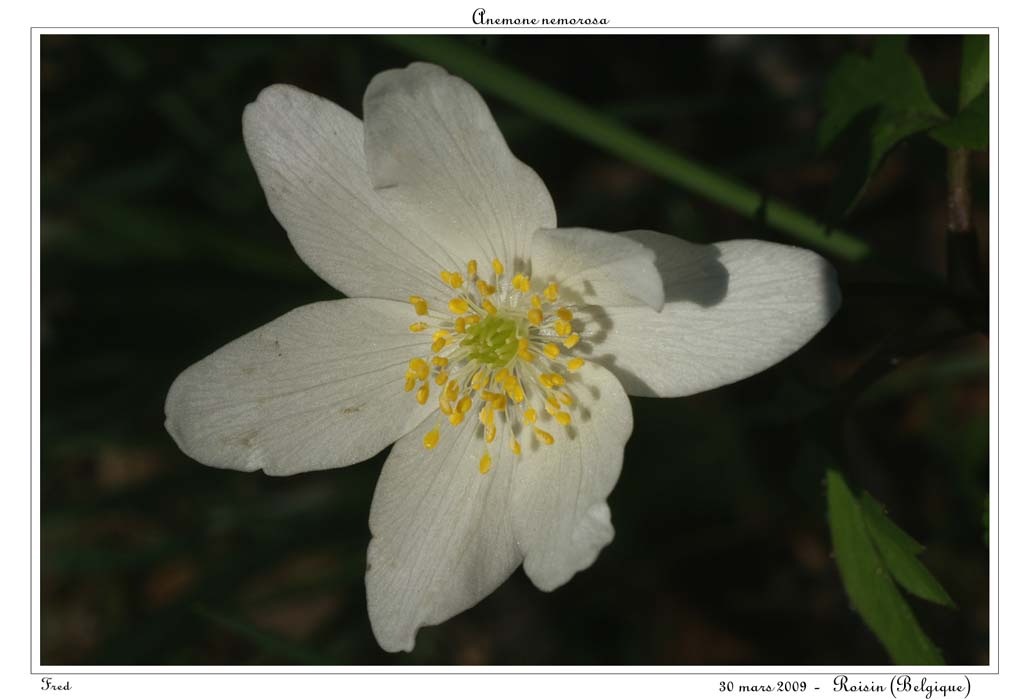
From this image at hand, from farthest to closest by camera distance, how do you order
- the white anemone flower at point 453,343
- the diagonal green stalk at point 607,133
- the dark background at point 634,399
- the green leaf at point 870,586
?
the dark background at point 634,399 < the diagonal green stalk at point 607,133 < the green leaf at point 870,586 < the white anemone flower at point 453,343

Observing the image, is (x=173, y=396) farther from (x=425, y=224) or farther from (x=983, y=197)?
(x=983, y=197)

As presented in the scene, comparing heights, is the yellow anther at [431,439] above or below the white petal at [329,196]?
below

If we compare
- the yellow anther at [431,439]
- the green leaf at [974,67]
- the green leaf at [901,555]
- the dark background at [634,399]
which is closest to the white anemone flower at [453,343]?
the yellow anther at [431,439]

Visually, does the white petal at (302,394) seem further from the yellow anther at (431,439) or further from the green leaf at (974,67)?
the green leaf at (974,67)

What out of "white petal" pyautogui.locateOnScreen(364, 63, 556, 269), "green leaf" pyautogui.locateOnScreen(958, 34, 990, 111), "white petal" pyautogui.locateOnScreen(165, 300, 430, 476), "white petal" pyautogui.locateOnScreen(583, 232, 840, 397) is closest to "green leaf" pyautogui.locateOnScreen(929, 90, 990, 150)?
"green leaf" pyautogui.locateOnScreen(958, 34, 990, 111)

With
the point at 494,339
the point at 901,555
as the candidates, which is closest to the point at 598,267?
the point at 494,339

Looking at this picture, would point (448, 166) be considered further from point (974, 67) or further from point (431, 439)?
point (974, 67)

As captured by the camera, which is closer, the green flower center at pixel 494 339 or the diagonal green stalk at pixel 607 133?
the green flower center at pixel 494 339
